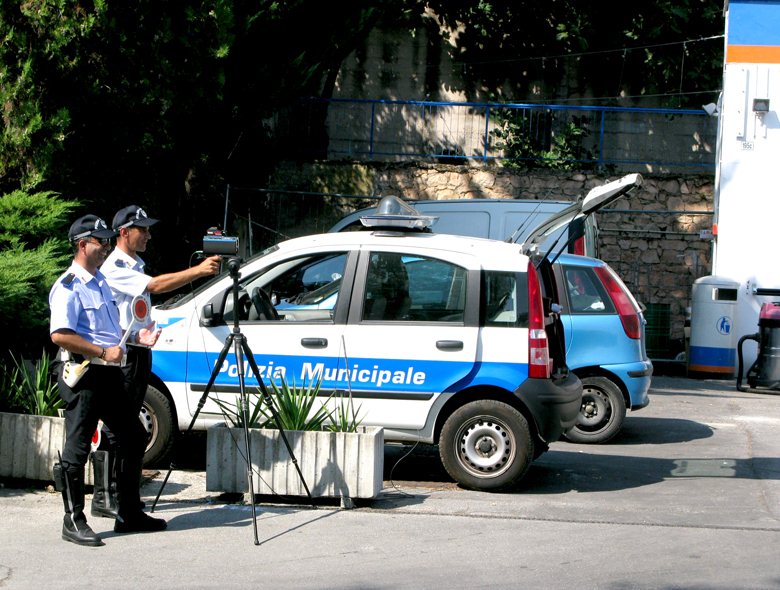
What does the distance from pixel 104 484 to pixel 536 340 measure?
3121 mm

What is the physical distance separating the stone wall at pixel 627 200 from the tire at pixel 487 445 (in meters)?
12.7

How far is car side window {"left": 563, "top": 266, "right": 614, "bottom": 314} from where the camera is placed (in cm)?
1060

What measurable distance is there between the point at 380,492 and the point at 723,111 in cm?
1176

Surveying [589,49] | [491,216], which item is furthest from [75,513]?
[589,49]

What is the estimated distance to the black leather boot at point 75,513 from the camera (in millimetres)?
6355

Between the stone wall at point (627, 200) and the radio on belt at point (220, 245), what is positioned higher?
→ the stone wall at point (627, 200)

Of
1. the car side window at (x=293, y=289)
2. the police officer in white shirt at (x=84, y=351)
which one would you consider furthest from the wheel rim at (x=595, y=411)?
the police officer in white shirt at (x=84, y=351)

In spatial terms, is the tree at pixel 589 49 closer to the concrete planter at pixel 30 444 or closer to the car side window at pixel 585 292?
the car side window at pixel 585 292

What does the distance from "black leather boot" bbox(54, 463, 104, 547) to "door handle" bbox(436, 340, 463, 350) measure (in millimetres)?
2748

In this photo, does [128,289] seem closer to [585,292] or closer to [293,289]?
[293,289]

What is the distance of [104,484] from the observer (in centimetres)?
693

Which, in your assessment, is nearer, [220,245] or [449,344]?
[220,245]

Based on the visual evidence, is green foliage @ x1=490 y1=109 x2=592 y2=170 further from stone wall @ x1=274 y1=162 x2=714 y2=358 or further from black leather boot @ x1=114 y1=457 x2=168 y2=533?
black leather boot @ x1=114 y1=457 x2=168 y2=533

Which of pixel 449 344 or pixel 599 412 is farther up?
pixel 449 344
